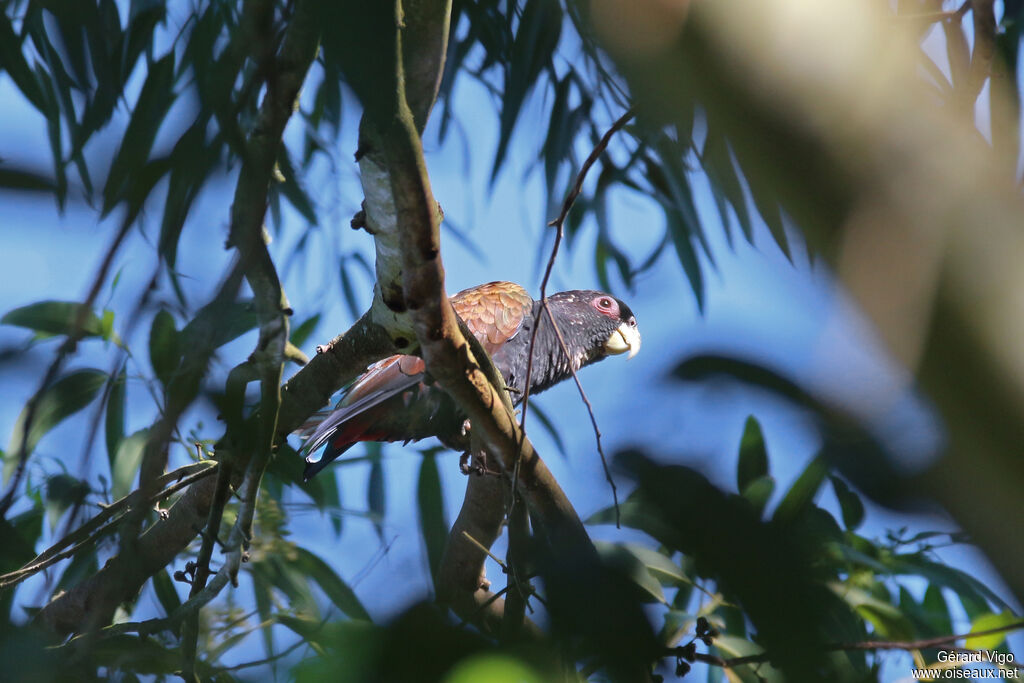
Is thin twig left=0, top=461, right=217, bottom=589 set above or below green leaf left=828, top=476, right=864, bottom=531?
above

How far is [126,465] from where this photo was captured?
1.66 metres

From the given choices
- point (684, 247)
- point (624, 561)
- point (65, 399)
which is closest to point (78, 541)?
point (65, 399)

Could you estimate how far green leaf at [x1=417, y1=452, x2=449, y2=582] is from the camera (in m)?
1.13

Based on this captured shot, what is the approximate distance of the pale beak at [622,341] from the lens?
9.32 feet

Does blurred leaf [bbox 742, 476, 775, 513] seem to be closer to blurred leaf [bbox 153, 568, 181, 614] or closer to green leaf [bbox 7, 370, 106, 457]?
green leaf [bbox 7, 370, 106, 457]

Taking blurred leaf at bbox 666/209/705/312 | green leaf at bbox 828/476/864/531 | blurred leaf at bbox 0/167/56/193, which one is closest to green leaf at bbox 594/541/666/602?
green leaf at bbox 828/476/864/531

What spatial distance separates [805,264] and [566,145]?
1.53 m

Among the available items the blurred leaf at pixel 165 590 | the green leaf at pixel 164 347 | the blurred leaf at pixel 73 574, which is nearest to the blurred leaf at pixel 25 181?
the green leaf at pixel 164 347

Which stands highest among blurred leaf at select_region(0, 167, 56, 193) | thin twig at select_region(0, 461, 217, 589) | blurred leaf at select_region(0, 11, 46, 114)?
blurred leaf at select_region(0, 11, 46, 114)

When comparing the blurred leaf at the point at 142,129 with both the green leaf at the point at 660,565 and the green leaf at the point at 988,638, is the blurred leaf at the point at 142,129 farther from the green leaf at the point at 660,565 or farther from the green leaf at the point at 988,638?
the green leaf at the point at 988,638

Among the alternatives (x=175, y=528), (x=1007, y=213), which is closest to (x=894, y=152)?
(x=1007, y=213)

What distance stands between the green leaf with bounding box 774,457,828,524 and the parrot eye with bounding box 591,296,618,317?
232 cm

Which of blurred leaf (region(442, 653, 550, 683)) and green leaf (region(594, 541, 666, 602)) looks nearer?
blurred leaf (region(442, 653, 550, 683))

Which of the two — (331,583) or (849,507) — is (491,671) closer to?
(849,507)
